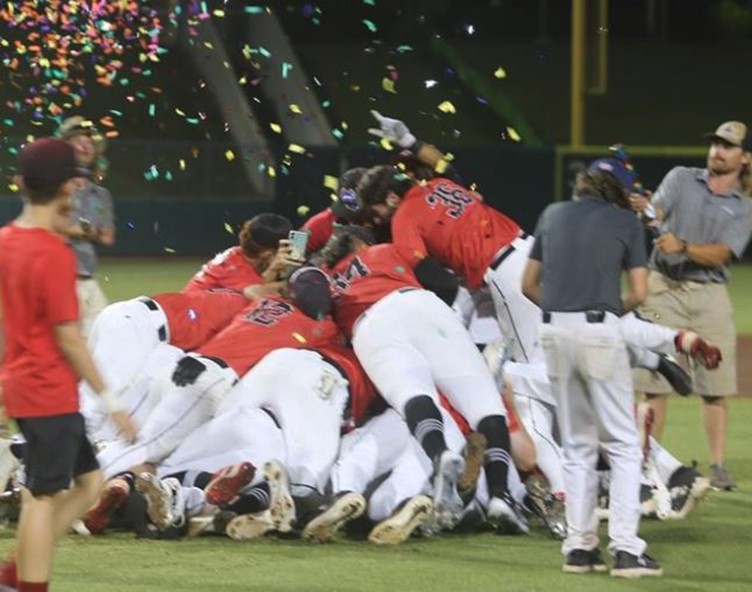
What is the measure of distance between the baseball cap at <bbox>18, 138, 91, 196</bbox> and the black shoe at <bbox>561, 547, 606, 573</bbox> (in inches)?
94.0

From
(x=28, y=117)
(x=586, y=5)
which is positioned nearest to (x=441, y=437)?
(x=586, y=5)

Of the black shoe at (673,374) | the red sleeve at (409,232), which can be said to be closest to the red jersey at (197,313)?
the red sleeve at (409,232)

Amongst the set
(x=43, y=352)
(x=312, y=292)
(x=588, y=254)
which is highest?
(x=588, y=254)

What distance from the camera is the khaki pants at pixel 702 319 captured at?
8.92 meters

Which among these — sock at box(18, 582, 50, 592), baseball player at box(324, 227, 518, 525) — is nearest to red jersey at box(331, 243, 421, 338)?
baseball player at box(324, 227, 518, 525)

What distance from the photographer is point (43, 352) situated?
5.44 m

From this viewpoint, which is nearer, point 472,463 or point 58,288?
point 58,288

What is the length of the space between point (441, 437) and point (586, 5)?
1668 centimetres

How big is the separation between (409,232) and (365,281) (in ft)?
2.30

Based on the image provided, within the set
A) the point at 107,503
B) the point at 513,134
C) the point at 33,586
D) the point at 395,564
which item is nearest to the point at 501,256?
the point at 395,564

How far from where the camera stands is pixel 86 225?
928 centimetres

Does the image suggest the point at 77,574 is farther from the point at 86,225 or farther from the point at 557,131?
the point at 557,131

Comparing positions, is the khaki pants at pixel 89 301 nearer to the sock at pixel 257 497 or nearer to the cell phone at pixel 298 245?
the cell phone at pixel 298 245

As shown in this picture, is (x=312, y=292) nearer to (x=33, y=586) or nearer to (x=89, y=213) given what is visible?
(x=89, y=213)
